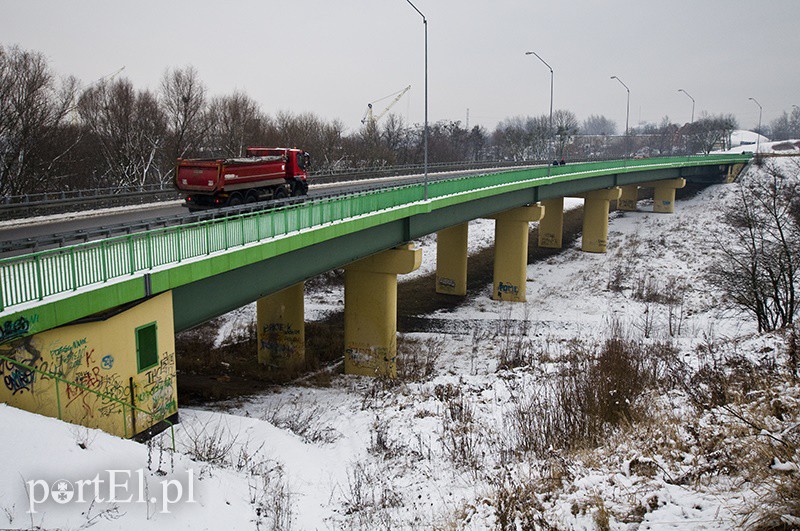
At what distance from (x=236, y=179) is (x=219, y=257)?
7.99m

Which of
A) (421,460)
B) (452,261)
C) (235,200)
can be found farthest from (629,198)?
(421,460)

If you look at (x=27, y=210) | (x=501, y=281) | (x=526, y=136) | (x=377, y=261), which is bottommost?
(x=501, y=281)

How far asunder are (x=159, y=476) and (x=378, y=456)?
16.3 feet

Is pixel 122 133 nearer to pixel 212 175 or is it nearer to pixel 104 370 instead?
pixel 212 175

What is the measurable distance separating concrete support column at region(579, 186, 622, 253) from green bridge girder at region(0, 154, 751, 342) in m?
23.6

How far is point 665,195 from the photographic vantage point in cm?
6675

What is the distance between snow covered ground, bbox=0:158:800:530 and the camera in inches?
321

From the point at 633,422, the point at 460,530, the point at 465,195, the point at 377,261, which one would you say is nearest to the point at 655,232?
the point at 465,195

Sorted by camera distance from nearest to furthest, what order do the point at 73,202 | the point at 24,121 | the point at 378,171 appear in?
the point at 73,202 → the point at 24,121 → the point at 378,171

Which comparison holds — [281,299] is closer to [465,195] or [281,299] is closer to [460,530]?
[465,195]

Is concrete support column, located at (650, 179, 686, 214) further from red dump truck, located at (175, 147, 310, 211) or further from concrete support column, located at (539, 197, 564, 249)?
red dump truck, located at (175, 147, 310, 211)

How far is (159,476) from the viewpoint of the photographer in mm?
9398

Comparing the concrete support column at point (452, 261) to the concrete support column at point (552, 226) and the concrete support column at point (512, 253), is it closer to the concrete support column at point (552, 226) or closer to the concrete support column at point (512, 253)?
the concrete support column at point (512, 253)

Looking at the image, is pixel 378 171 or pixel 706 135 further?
pixel 706 135
